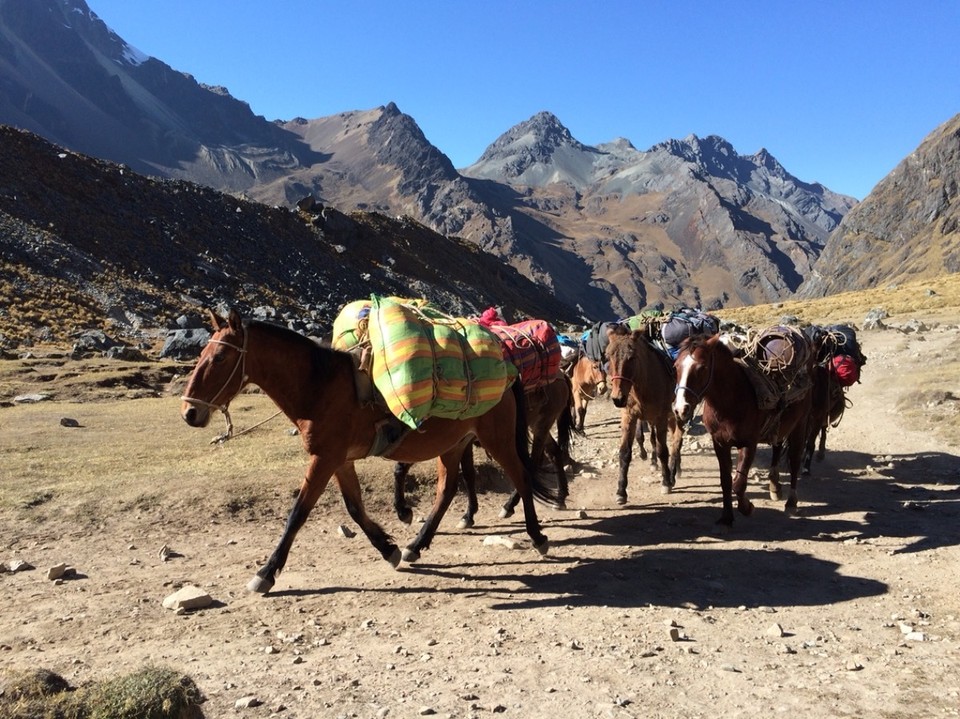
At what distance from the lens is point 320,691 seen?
171 inches

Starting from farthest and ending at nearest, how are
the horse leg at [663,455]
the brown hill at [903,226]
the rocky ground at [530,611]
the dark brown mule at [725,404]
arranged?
the brown hill at [903,226], the horse leg at [663,455], the dark brown mule at [725,404], the rocky ground at [530,611]

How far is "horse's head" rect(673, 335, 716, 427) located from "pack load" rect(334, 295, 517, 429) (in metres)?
2.19

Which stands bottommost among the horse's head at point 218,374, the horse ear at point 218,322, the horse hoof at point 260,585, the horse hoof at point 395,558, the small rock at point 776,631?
the horse hoof at point 260,585

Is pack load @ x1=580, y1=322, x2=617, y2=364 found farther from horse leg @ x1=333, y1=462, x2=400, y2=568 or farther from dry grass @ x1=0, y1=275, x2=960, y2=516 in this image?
horse leg @ x1=333, y1=462, x2=400, y2=568

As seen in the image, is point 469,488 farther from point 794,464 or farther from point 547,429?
point 794,464

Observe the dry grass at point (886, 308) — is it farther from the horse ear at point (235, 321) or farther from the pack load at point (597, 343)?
the horse ear at point (235, 321)

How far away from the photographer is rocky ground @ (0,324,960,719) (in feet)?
14.3

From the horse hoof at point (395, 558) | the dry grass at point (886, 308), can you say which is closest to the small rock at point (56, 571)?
the horse hoof at point (395, 558)

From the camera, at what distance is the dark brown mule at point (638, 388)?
902cm

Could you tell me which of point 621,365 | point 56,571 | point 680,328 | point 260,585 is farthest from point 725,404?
point 56,571

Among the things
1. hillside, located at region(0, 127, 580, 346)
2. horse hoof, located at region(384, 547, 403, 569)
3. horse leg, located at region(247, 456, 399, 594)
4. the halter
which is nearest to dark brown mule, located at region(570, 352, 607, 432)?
horse hoof, located at region(384, 547, 403, 569)

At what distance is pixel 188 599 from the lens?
18.7 ft

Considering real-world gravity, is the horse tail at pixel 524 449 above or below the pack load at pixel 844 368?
below

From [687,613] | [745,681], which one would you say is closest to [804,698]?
[745,681]
